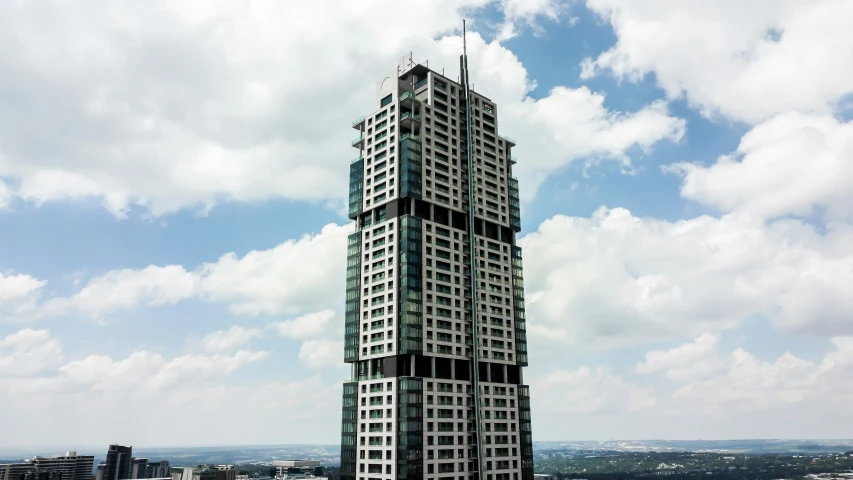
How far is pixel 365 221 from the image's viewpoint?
545 ft

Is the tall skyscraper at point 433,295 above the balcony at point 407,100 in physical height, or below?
below

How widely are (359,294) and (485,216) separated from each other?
42367mm

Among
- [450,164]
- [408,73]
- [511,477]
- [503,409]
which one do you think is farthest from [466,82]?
[511,477]

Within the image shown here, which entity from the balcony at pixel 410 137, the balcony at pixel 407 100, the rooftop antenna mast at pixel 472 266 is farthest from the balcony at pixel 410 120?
the rooftop antenna mast at pixel 472 266

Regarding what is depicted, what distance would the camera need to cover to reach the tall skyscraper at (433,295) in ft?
461

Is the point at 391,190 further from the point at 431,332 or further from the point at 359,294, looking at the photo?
the point at 431,332

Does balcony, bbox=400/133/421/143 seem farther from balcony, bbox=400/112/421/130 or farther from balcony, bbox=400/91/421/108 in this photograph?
balcony, bbox=400/91/421/108

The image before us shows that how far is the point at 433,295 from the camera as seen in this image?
491 feet

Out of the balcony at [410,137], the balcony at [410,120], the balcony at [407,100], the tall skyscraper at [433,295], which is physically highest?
the balcony at [407,100]

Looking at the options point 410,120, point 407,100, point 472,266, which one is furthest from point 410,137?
point 472,266

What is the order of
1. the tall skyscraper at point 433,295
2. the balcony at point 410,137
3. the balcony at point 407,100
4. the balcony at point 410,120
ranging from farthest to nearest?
the balcony at point 407,100, the balcony at point 410,120, the balcony at point 410,137, the tall skyscraper at point 433,295

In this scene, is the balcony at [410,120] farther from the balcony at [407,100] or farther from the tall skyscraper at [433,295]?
the balcony at [407,100]

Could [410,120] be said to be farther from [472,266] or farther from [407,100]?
[472,266]

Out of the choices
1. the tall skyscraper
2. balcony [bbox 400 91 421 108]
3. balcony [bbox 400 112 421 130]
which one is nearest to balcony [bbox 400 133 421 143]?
the tall skyscraper
